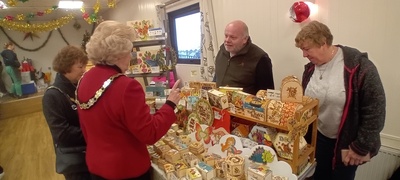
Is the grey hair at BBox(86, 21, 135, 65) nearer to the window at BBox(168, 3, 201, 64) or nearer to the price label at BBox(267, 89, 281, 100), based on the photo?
the price label at BBox(267, 89, 281, 100)

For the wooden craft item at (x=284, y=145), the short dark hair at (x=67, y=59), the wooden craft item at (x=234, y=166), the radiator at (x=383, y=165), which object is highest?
the short dark hair at (x=67, y=59)

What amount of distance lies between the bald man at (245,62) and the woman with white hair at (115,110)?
3.06ft

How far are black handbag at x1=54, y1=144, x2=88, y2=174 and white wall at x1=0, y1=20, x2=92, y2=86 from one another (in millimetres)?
7197

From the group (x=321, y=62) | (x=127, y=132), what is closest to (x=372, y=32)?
(x=321, y=62)

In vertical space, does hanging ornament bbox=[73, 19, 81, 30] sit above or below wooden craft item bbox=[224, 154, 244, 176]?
above

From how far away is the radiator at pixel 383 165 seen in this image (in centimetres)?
157

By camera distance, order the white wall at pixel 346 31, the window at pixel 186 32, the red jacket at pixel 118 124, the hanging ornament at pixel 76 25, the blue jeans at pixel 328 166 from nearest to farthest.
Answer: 1. the red jacket at pixel 118 124
2. the blue jeans at pixel 328 166
3. the white wall at pixel 346 31
4. the window at pixel 186 32
5. the hanging ornament at pixel 76 25

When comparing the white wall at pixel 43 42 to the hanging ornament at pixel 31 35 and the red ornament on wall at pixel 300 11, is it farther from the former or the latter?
the red ornament on wall at pixel 300 11

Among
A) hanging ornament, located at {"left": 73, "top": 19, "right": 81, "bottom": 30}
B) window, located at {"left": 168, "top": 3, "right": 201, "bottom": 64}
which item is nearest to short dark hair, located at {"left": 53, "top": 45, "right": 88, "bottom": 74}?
window, located at {"left": 168, "top": 3, "right": 201, "bottom": 64}

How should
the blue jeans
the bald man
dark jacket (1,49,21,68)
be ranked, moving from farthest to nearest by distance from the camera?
dark jacket (1,49,21,68) < the bald man < the blue jeans

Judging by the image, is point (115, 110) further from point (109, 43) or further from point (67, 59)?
point (67, 59)

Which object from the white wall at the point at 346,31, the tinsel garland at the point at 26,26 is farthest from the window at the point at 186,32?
the tinsel garland at the point at 26,26

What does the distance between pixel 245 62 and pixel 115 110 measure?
1.24 metres

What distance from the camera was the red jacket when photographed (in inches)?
38.6
